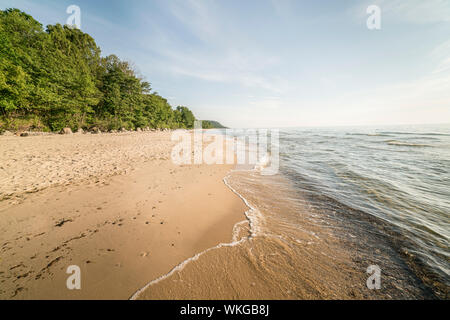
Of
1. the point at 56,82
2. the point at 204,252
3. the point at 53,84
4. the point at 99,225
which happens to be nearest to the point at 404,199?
the point at 204,252

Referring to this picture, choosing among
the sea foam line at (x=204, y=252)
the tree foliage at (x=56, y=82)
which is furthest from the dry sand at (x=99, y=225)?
the tree foliage at (x=56, y=82)

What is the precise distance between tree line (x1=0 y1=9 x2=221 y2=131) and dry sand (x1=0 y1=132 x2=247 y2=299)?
46.4 feet

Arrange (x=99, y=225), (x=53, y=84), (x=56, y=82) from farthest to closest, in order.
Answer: (x=56, y=82) → (x=53, y=84) → (x=99, y=225)

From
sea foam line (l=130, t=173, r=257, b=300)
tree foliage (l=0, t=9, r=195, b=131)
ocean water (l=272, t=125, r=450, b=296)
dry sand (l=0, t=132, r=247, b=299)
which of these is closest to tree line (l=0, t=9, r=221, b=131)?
tree foliage (l=0, t=9, r=195, b=131)

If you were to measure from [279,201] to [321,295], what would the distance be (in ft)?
10.2

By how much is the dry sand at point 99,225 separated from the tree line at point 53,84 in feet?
46.4

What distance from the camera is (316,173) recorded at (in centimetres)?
848

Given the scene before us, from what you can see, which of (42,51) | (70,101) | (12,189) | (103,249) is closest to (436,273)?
(103,249)

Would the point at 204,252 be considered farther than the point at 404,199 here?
No

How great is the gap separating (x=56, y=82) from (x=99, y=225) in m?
23.9

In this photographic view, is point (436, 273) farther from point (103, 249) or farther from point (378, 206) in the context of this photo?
point (103, 249)

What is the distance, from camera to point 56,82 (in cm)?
1647

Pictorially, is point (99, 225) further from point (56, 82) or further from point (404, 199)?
point (56, 82)

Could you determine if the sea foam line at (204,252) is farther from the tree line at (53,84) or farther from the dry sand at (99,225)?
the tree line at (53,84)
